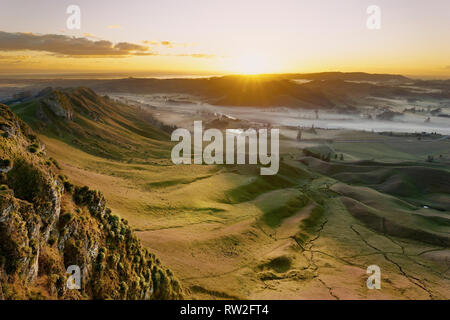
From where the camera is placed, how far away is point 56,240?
23.2 meters

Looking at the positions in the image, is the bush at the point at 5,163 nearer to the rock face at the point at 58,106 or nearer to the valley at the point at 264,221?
the valley at the point at 264,221

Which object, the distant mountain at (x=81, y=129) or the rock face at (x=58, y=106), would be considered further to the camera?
the rock face at (x=58, y=106)

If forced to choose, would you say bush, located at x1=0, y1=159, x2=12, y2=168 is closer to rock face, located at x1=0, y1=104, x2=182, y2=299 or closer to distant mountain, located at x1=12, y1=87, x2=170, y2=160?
rock face, located at x1=0, y1=104, x2=182, y2=299

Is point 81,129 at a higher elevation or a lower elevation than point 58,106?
lower

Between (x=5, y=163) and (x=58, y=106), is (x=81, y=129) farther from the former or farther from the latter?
(x=5, y=163)

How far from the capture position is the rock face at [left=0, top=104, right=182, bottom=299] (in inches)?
761

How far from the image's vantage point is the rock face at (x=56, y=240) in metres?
19.3

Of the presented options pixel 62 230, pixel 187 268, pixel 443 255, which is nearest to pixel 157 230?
pixel 187 268

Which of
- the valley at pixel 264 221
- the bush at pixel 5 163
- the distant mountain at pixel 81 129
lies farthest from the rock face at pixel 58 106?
the bush at pixel 5 163

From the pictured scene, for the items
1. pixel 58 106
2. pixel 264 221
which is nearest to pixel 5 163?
pixel 264 221

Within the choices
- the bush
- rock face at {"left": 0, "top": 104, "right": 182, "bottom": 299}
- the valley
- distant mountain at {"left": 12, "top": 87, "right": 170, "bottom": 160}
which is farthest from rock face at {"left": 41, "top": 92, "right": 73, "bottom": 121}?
the bush

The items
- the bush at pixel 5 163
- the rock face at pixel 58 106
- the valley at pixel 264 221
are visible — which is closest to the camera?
the bush at pixel 5 163
